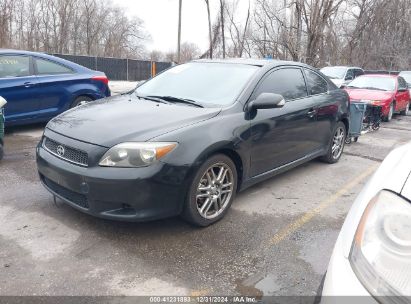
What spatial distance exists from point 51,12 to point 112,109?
134ft

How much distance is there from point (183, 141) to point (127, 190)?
2.02 ft

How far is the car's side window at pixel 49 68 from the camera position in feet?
23.0

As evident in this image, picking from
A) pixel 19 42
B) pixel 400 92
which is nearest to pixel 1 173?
pixel 400 92

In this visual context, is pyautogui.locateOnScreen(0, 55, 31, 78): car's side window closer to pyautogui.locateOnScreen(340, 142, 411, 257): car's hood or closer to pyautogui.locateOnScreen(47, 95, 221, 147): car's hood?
pyautogui.locateOnScreen(47, 95, 221, 147): car's hood

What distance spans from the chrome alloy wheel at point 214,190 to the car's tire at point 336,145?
2.58 m

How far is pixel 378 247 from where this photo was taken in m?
1.37

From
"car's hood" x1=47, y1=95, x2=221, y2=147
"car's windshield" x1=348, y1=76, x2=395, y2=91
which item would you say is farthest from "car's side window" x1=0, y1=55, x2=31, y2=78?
"car's windshield" x1=348, y1=76, x2=395, y2=91

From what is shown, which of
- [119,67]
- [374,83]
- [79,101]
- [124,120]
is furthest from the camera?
[119,67]

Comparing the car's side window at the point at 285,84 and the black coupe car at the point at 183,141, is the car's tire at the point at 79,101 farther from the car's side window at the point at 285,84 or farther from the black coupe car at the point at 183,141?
the car's side window at the point at 285,84

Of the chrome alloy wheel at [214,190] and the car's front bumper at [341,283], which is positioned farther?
the chrome alloy wheel at [214,190]

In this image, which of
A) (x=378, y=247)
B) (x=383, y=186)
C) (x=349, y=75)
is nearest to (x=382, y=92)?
(x=349, y=75)

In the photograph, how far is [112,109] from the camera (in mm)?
3758

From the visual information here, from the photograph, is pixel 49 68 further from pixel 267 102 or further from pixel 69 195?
pixel 267 102

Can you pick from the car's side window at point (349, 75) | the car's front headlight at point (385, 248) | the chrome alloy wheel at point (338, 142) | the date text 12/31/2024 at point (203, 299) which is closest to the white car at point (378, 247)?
the car's front headlight at point (385, 248)
